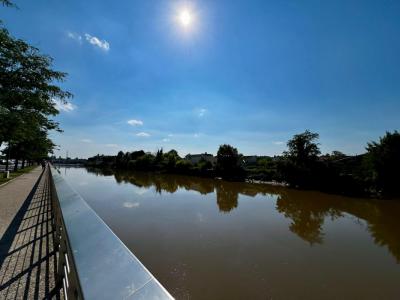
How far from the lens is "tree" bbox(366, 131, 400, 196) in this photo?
22203mm

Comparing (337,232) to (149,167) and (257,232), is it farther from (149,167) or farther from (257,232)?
(149,167)

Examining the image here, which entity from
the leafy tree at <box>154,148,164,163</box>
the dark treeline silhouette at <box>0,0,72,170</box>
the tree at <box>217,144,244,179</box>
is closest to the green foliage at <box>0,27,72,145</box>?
the dark treeline silhouette at <box>0,0,72,170</box>

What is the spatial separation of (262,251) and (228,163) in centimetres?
3322

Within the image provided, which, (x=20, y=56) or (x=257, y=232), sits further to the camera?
(x=257, y=232)

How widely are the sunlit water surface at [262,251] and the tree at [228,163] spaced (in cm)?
2546

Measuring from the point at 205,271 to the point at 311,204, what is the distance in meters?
15.2

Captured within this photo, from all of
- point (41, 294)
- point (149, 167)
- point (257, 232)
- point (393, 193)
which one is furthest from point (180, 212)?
point (149, 167)

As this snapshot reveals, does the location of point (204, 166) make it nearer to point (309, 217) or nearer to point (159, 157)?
point (159, 157)

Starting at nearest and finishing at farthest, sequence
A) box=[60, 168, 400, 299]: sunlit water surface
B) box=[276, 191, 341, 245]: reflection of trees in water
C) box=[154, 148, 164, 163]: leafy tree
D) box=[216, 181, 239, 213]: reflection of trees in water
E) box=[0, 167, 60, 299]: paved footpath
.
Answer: box=[0, 167, 60, 299]: paved footpath < box=[60, 168, 400, 299]: sunlit water surface < box=[276, 191, 341, 245]: reflection of trees in water < box=[216, 181, 239, 213]: reflection of trees in water < box=[154, 148, 164, 163]: leafy tree

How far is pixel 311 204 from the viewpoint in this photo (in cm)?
1909

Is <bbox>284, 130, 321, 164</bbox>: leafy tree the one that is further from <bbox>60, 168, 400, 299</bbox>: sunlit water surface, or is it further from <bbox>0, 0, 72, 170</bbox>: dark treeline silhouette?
<bbox>0, 0, 72, 170</bbox>: dark treeline silhouette

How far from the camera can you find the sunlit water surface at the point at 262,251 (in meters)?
5.72

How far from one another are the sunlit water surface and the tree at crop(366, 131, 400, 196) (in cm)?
953

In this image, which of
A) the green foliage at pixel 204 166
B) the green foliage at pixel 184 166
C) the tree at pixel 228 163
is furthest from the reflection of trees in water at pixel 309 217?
the green foliage at pixel 184 166
